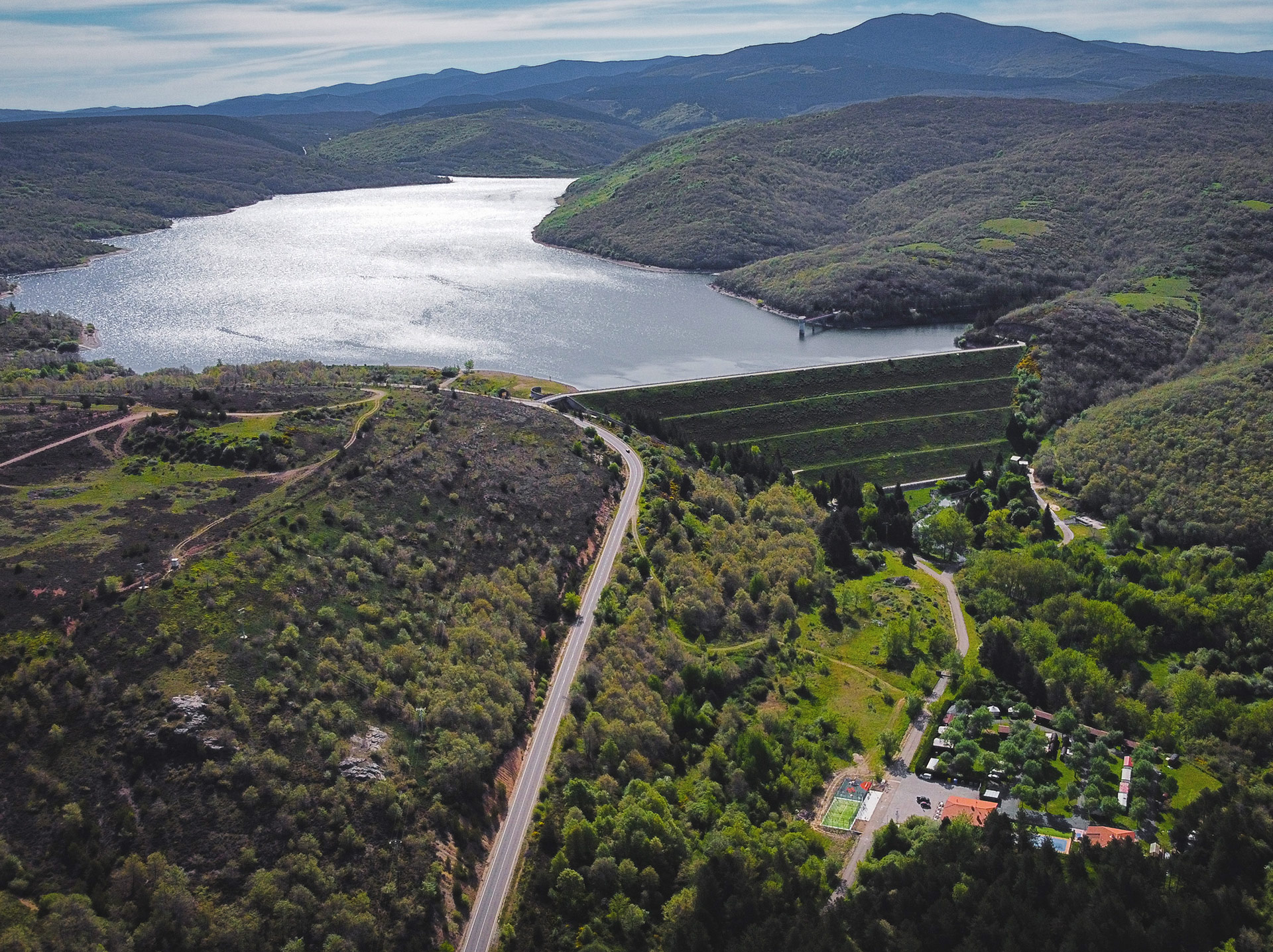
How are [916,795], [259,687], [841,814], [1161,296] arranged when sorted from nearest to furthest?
[259,687] → [841,814] → [916,795] → [1161,296]

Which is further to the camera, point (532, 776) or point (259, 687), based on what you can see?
point (532, 776)

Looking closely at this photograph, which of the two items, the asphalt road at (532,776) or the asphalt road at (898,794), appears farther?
the asphalt road at (898,794)

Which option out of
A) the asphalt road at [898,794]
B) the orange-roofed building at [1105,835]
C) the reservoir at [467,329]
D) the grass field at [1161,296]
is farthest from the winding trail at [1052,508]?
the grass field at [1161,296]

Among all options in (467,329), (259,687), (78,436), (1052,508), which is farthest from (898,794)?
(467,329)

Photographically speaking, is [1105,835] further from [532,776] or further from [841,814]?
[532,776]

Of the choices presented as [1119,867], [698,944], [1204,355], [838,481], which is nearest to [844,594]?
[838,481]

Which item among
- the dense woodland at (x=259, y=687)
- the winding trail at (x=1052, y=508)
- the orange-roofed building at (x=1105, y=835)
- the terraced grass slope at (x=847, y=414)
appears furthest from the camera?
the terraced grass slope at (x=847, y=414)

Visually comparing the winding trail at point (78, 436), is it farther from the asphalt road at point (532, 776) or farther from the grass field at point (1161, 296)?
the grass field at point (1161, 296)
